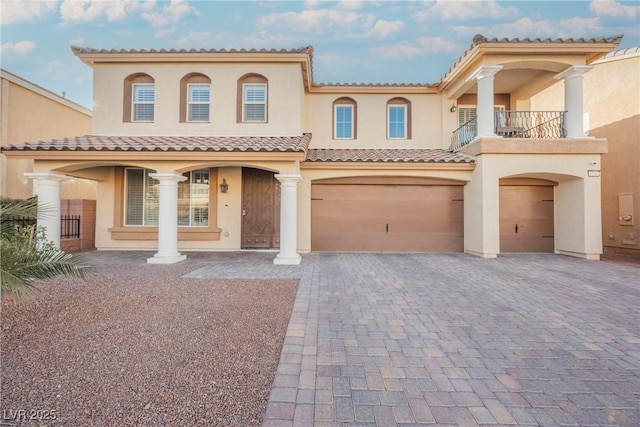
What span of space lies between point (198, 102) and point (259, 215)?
4.73 meters

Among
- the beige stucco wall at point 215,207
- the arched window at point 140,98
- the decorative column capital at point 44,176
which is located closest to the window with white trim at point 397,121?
the beige stucco wall at point 215,207

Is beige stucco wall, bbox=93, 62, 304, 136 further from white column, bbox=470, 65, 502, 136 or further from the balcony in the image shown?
the balcony

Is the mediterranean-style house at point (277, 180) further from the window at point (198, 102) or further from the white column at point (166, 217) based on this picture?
the white column at point (166, 217)

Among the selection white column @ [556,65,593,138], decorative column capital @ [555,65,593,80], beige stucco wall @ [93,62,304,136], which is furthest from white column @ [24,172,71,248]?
decorative column capital @ [555,65,593,80]

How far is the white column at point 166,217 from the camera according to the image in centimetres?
834

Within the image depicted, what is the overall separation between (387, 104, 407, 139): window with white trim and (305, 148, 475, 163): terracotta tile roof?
723 millimetres

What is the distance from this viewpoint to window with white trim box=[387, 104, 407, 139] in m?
12.4

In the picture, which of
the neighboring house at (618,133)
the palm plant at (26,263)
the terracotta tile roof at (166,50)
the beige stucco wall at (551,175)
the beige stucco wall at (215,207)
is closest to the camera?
the palm plant at (26,263)

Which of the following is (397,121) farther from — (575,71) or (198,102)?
(198,102)

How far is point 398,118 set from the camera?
12.4 meters

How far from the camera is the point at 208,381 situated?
105 inches

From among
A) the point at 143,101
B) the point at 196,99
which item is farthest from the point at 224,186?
the point at 143,101

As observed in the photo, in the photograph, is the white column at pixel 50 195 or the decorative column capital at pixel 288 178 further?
the decorative column capital at pixel 288 178

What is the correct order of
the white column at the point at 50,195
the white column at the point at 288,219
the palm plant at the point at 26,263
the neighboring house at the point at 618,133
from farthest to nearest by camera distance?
the neighboring house at the point at 618,133 < the white column at the point at 288,219 < the white column at the point at 50,195 < the palm plant at the point at 26,263
